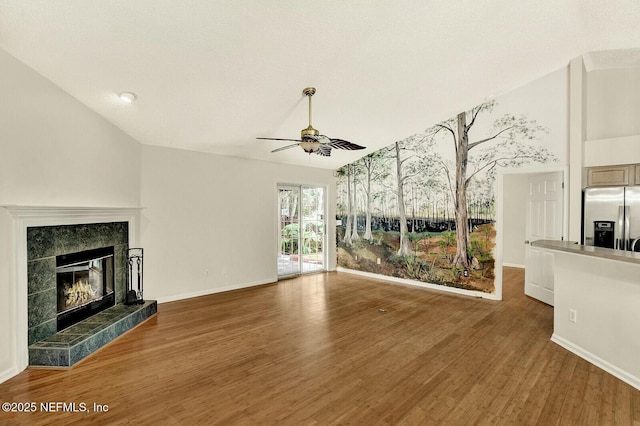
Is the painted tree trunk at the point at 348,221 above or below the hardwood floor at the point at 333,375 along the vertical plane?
above

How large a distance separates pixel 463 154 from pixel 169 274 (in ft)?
18.0

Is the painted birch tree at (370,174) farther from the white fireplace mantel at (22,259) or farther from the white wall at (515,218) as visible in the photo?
the white fireplace mantel at (22,259)

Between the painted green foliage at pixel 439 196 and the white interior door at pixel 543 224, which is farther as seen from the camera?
the painted green foliage at pixel 439 196

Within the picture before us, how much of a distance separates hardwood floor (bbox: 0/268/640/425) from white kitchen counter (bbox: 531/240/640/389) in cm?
15

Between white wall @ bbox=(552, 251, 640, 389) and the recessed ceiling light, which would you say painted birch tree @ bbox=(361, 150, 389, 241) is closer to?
white wall @ bbox=(552, 251, 640, 389)

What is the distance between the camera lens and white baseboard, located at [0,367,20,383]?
2463mm

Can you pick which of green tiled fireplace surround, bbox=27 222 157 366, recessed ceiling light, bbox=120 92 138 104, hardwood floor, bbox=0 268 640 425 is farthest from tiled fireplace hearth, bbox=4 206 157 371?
recessed ceiling light, bbox=120 92 138 104

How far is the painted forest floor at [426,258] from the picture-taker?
509cm

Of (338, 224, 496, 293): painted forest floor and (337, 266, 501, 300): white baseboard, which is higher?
(338, 224, 496, 293): painted forest floor

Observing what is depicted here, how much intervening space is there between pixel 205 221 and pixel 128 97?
7.74ft

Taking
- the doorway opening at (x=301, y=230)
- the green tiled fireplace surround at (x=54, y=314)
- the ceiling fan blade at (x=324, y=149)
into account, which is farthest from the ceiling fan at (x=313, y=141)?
the doorway opening at (x=301, y=230)

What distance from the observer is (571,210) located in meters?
4.32

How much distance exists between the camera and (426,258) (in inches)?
229

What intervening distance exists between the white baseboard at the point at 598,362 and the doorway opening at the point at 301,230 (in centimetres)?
466
